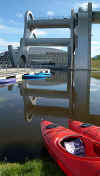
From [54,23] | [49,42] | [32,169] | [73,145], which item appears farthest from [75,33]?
[32,169]

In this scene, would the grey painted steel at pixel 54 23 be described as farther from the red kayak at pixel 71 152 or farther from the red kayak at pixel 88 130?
the red kayak at pixel 71 152

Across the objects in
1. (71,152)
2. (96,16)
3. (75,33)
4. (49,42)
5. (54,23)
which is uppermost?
(96,16)

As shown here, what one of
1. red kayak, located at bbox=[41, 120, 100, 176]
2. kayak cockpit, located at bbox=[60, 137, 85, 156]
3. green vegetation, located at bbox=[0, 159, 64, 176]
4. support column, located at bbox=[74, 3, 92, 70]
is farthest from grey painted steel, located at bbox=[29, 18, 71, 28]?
green vegetation, located at bbox=[0, 159, 64, 176]

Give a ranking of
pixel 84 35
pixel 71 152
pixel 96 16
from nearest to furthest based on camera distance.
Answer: pixel 71 152, pixel 84 35, pixel 96 16

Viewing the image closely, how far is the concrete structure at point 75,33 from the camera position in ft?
186

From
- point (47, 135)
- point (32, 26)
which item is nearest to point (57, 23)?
point (32, 26)

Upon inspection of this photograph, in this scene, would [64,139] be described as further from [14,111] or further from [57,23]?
[57,23]

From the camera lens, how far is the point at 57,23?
62.4 metres

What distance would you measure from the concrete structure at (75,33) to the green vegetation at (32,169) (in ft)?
184

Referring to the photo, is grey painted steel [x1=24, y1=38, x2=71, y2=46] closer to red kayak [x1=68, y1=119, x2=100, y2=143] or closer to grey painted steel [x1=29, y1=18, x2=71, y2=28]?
grey painted steel [x1=29, y1=18, x2=71, y2=28]

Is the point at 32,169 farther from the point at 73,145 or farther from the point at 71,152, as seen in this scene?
the point at 73,145

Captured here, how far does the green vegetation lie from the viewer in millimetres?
3994

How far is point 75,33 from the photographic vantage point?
62406 mm

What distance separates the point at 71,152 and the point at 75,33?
6371 centimetres
